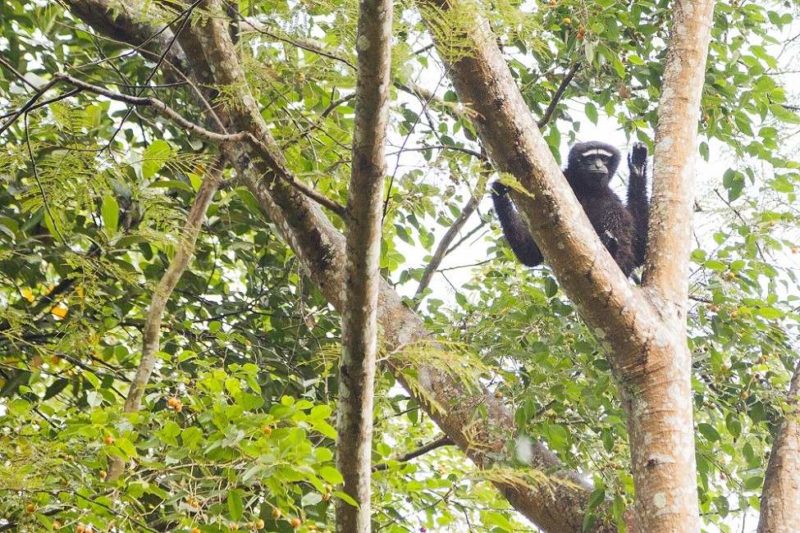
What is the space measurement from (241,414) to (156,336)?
0.60 meters

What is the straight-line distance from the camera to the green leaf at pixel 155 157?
7.19 ft

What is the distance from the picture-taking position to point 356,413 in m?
2.22

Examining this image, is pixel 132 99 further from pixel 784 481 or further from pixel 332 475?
pixel 784 481

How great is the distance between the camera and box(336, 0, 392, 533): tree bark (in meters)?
1.98

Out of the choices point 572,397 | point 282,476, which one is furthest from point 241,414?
point 572,397

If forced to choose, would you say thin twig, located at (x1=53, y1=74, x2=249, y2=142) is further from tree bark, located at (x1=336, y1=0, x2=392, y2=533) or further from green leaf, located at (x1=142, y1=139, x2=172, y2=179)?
tree bark, located at (x1=336, y1=0, x2=392, y2=533)

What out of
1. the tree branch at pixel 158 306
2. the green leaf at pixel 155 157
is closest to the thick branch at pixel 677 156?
the tree branch at pixel 158 306

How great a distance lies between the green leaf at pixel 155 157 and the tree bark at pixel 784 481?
240cm

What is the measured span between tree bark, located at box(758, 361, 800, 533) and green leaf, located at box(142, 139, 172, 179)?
94.6 inches

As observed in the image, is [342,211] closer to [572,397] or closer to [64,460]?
[64,460]

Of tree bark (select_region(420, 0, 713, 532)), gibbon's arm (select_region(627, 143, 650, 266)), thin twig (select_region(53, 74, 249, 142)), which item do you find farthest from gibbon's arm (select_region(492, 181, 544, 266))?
thin twig (select_region(53, 74, 249, 142))

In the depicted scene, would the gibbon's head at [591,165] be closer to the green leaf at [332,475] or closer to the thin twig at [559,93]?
the thin twig at [559,93]

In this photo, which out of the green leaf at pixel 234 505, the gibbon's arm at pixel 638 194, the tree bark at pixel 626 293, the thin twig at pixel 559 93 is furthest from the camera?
the gibbon's arm at pixel 638 194

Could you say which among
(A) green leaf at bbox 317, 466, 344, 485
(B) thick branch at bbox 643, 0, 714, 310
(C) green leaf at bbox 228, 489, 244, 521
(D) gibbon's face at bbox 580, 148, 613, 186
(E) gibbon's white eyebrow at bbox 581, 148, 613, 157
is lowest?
(C) green leaf at bbox 228, 489, 244, 521
